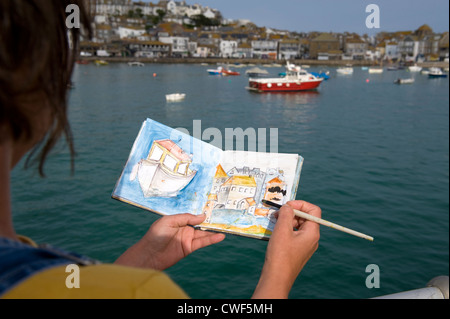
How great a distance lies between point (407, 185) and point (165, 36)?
99.1m

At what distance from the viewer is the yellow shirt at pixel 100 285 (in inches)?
21.7

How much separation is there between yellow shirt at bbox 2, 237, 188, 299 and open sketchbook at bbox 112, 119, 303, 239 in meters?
1.51

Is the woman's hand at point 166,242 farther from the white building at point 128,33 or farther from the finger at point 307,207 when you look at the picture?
the white building at point 128,33

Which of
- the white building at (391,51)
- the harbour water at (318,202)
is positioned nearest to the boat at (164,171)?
the harbour water at (318,202)

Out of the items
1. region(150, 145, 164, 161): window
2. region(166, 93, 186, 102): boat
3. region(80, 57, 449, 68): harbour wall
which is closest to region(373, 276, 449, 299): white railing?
region(150, 145, 164, 161): window

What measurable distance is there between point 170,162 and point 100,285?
6.04ft

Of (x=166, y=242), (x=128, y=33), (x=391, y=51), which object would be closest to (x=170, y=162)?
(x=166, y=242)

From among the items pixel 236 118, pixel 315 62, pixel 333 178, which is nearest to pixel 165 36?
pixel 315 62

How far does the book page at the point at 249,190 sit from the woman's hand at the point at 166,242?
8.3 inches

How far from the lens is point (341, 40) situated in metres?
109

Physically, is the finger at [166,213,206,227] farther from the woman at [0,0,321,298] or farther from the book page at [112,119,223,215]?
the woman at [0,0,321,298]

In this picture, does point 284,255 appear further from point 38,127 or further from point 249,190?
point 249,190

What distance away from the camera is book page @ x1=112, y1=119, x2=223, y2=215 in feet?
7.30

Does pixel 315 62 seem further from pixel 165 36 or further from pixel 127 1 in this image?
pixel 127 1
